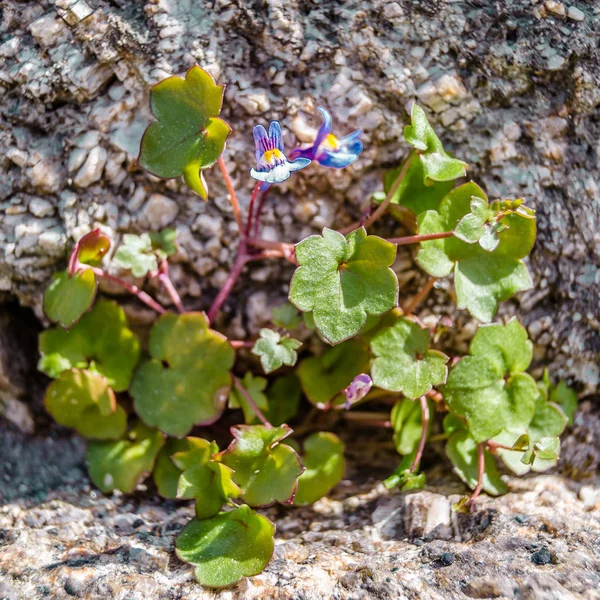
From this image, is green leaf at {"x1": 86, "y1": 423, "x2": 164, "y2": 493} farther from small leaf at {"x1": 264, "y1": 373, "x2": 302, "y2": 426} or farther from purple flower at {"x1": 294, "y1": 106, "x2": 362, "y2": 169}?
purple flower at {"x1": 294, "y1": 106, "x2": 362, "y2": 169}

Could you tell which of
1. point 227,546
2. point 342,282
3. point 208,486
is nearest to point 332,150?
point 342,282

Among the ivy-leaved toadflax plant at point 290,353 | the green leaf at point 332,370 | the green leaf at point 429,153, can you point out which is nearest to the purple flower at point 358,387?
the ivy-leaved toadflax plant at point 290,353

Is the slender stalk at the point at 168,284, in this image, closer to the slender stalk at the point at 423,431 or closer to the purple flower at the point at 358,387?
the purple flower at the point at 358,387

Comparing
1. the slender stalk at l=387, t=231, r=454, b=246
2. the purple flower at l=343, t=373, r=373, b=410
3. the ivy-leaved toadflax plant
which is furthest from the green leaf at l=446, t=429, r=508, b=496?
the slender stalk at l=387, t=231, r=454, b=246

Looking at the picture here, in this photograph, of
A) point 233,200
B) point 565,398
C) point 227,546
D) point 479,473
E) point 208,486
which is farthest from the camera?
point 565,398

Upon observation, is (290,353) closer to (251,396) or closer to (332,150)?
(251,396)


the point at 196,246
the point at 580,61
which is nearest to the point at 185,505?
the point at 196,246
